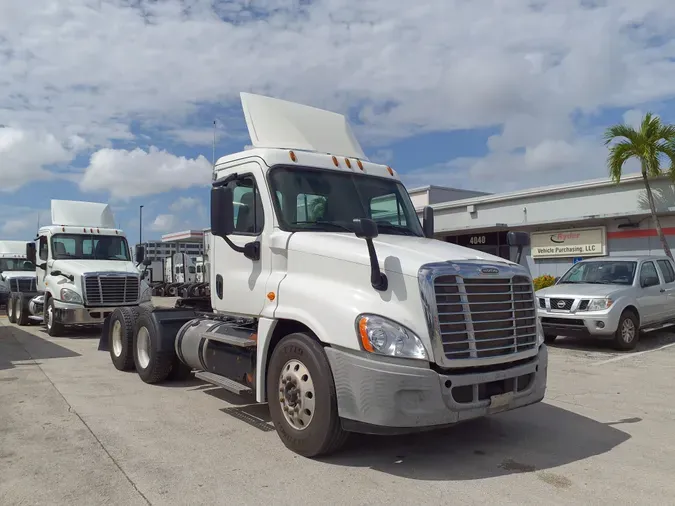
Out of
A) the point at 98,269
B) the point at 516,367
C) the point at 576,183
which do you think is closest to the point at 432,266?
the point at 516,367

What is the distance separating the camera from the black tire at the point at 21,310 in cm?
1695

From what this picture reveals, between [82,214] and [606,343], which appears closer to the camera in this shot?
[606,343]

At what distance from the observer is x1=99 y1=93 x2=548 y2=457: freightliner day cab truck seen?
14.6 feet

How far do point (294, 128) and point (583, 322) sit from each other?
7.22 metres

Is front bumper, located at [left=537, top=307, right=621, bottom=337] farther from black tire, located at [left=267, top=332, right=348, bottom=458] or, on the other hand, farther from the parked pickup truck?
black tire, located at [left=267, top=332, right=348, bottom=458]

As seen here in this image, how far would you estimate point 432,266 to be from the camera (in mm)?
4598

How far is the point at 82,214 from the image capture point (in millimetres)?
15258

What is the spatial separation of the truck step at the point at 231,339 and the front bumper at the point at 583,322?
6615mm

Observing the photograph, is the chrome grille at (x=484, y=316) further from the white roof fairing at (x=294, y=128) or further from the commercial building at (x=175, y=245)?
the commercial building at (x=175, y=245)

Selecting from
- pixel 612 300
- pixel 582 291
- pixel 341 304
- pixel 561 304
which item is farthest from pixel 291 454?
pixel 582 291

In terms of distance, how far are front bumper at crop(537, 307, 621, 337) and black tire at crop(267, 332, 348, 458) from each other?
6981 mm

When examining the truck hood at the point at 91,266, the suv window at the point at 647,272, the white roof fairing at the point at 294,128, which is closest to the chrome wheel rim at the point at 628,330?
the suv window at the point at 647,272

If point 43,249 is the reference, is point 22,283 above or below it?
below

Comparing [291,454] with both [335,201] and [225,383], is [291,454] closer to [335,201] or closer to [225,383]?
[225,383]
